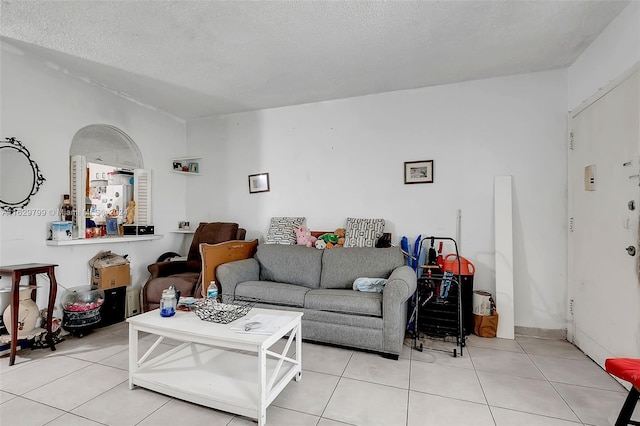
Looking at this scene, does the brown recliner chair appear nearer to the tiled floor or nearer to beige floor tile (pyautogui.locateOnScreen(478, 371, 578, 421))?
the tiled floor

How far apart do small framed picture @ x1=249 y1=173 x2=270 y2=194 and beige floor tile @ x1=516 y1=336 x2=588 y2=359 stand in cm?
344

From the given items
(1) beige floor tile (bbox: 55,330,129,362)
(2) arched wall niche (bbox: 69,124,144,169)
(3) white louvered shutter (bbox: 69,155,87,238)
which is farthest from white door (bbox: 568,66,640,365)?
(2) arched wall niche (bbox: 69,124,144,169)

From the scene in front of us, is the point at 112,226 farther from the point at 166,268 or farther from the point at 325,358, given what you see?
the point at 325,358

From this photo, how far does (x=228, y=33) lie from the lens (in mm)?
2369

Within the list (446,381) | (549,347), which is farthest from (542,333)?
(446,381)

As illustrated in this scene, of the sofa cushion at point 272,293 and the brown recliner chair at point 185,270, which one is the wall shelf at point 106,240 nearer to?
the brown recliner chair at point 185,270

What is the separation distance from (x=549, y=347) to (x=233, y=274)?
318 centimetres

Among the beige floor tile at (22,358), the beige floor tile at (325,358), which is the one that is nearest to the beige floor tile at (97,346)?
the beige floor tile at (22,358)

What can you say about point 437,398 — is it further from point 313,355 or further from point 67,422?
point 67,422

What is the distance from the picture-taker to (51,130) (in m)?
2.94

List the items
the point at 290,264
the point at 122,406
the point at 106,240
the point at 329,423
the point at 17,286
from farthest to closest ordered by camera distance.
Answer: the point at 290,264
the point at 106,240
the point at 17,286
the point at 122,406
the point at 329,423

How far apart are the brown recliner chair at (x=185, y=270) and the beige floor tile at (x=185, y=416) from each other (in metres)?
1.42

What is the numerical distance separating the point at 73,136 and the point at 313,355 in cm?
340

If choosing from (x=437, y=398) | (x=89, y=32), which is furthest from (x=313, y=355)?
(x=89, y=32)
